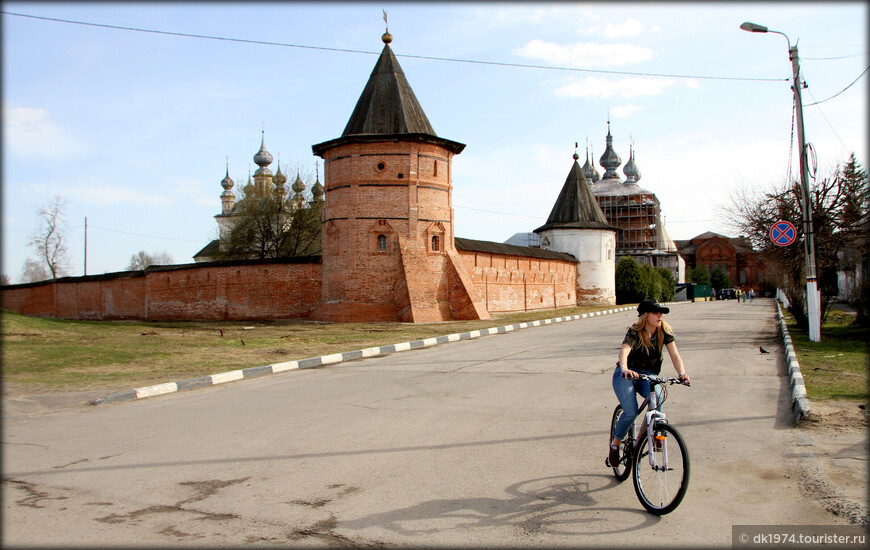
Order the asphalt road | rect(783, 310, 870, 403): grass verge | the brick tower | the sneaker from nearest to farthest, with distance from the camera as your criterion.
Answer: the asphalt road < the sneaker < rect(783, 310, 870, 403): grass verge < the brick tower

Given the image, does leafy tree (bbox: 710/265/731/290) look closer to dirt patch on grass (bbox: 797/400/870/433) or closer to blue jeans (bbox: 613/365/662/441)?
dirt patch on grass (bbox: 797/400/870/433)

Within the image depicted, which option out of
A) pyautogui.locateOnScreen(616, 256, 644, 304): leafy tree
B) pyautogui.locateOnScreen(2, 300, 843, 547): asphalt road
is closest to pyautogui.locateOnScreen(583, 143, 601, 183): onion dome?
pyautogui.locateOnScreen(616, 256, 644, 304): leafy tree

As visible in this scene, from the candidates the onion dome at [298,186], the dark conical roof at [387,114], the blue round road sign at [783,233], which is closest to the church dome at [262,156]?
the onion dome at [298,186]

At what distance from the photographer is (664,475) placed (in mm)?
4086

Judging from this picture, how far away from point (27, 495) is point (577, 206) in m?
44.2

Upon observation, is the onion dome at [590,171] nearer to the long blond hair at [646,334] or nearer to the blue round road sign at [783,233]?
the blue round road sign at [783,233]

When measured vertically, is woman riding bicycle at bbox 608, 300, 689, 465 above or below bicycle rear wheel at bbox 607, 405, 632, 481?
above

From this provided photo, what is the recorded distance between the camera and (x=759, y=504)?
4211 mm

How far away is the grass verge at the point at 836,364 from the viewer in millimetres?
8172

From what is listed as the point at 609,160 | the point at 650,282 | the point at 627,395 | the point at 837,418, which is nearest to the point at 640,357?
the point at 627,395

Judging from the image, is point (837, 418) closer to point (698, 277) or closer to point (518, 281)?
point (518, 281)

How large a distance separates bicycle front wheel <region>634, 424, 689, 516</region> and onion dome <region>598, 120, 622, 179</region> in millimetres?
78859

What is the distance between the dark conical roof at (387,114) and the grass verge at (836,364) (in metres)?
16.1

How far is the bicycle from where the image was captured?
13.0 ft
